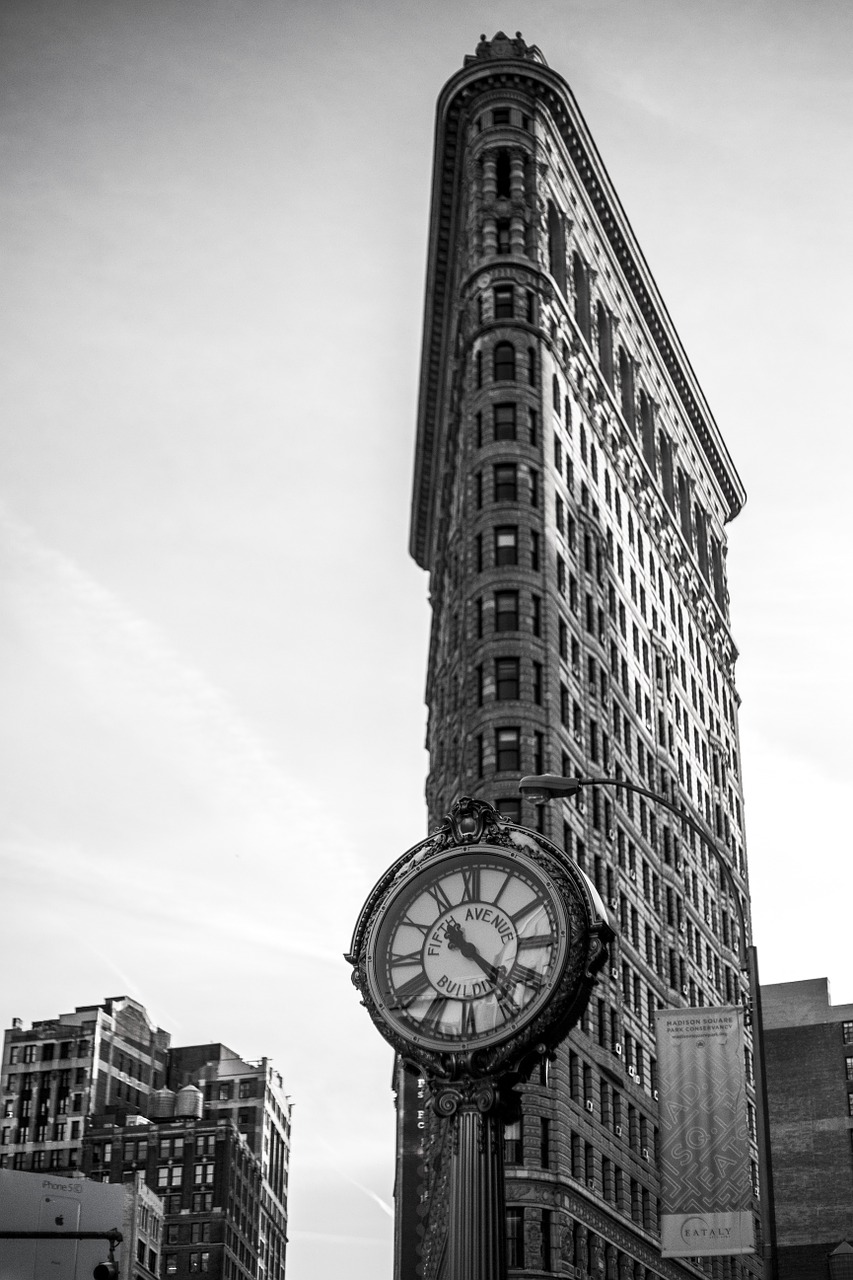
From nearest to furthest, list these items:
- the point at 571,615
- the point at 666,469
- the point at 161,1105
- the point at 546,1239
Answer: the point at 546,1239
the point at 571,615
the point at 666,469
the point at 161,1105

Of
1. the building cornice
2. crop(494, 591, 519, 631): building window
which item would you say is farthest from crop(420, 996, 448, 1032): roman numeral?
the building cornice

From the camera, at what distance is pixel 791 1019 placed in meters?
135

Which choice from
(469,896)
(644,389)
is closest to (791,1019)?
(644,389)

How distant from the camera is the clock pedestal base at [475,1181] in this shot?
437 inches

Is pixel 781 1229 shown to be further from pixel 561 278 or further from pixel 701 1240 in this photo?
pixel 701 1240

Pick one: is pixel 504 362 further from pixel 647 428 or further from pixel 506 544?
pixel 647 428

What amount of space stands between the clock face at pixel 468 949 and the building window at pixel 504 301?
77775mm

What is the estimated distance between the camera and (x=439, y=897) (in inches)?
490

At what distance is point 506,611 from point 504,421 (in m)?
10.3

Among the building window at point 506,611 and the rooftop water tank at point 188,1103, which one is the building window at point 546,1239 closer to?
the building window at point 506,611

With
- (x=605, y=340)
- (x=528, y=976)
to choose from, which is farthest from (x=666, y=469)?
(x=528, y=976)

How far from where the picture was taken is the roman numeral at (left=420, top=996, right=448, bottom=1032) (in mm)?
11930

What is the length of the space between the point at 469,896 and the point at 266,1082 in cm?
17256

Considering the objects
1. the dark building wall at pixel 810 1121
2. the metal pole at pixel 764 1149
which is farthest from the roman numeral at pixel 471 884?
the dark building wall at pixel 810 1121
